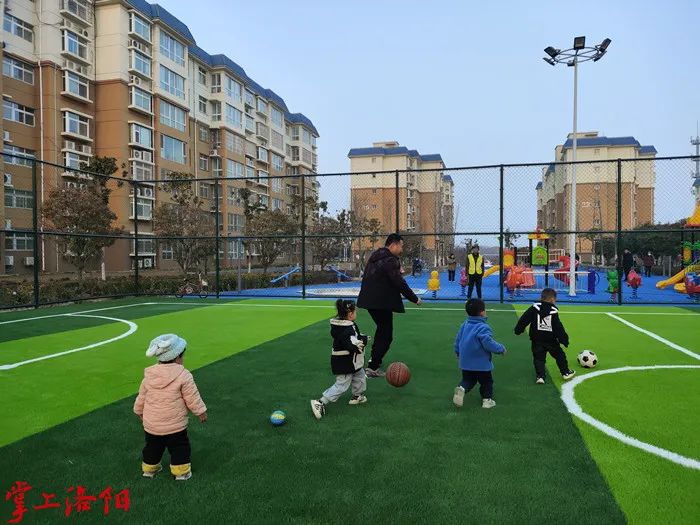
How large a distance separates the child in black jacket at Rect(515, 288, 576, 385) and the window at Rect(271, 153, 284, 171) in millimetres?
66400

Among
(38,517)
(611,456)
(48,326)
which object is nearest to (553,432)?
(611,456)

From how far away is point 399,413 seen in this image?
5121mm

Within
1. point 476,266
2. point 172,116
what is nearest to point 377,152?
point 172,116

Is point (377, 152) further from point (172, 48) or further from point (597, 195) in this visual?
point (597, 195)

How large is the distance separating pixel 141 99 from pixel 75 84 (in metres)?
5.23

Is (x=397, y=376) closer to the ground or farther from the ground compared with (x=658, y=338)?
farther from the ground

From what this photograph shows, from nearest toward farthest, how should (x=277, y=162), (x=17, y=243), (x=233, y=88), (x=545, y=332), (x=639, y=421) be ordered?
(x=639, y=421), (x=545, y=332), (x=17, y=243), (x=233, y=88), (x=277, y=162)

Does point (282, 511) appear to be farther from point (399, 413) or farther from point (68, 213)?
point (68, 213)

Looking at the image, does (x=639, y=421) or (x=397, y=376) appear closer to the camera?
(x=639, y=421)

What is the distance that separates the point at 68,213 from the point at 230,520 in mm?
29310

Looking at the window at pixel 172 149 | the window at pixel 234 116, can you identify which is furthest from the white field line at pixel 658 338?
the window at pixel 234 116

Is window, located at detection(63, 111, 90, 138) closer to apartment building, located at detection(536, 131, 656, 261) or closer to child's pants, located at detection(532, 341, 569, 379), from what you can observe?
apartment building, located at detection(536, 131, 656, 261)

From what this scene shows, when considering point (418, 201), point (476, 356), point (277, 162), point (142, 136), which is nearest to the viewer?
point (476, 356)

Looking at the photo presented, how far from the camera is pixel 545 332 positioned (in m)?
6.35
